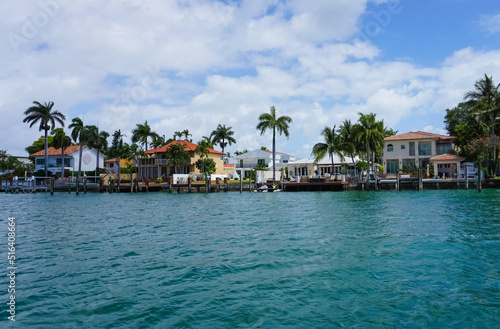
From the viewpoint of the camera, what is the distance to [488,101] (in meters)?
57.0

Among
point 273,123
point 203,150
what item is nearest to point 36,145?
point 203,150

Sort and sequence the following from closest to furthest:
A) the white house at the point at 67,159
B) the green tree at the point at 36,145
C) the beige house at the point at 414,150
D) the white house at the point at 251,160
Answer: the beige house at the point at 414,150, the white house at the point at 67,159, the white house at the point at 251,160, the green tree at the point at 36,145

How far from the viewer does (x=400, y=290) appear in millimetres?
8977

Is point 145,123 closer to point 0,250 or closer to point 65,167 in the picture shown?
point 65,167

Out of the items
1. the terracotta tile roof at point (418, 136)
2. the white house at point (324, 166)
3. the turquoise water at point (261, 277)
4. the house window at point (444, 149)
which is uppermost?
the terracotta tile roof at point (418, 136)

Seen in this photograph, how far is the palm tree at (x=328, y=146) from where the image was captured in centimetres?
6475

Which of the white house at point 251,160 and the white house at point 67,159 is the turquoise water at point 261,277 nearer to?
the white house at point 251,160

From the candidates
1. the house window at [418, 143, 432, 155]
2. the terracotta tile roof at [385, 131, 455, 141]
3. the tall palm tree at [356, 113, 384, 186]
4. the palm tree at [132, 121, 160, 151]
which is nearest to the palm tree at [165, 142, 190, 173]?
the palm tree at [132, 121, 160, 151]

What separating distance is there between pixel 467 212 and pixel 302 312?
68.4ft

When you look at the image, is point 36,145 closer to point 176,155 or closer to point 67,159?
point 67,159

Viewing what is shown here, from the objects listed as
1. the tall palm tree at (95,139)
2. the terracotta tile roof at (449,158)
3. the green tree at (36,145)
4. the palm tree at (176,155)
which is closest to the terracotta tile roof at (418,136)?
the terracotta tile roof at (449,158)

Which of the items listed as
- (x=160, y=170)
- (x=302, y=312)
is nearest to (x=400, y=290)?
(x=302, y=312)

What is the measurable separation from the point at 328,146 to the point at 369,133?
10.9m

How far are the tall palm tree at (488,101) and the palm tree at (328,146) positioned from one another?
2068 cm
